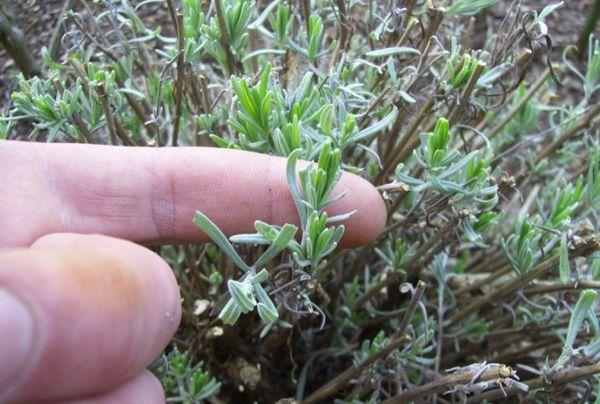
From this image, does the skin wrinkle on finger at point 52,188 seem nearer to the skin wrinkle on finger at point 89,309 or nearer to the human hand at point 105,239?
the human hand at point 105,239

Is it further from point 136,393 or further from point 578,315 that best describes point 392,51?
point 136,393

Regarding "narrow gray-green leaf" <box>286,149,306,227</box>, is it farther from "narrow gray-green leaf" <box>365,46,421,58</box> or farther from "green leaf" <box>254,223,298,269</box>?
"narrow gray-green leaf" <box>365,46,421,58</box>

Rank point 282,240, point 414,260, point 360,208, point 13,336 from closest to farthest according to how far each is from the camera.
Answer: point 13,336, point 282,240, point 360,208, point 414,260

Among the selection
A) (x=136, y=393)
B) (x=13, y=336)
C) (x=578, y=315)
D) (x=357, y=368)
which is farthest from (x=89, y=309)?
(x=578, y=315)

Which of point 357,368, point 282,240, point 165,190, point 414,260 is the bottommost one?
point 357,368

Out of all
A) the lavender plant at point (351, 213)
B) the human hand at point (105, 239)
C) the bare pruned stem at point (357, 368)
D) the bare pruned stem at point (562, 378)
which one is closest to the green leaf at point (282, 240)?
the lavender plant at point (351, 213)

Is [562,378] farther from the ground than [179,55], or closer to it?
closer to it

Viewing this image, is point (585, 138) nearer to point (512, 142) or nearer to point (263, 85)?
point (512, 142)
